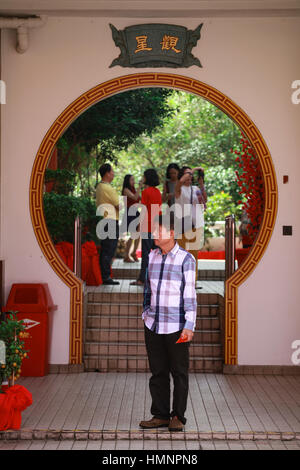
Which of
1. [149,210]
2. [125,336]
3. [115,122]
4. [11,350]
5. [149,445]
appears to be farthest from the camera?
[115,122]

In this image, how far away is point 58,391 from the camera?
18.6ft

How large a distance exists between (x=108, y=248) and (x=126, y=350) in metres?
1.95

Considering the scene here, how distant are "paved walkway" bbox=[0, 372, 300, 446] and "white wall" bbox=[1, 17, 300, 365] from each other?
1.56 feet

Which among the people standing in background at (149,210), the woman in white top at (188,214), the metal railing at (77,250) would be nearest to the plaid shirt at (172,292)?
the metal railing at (77,250)

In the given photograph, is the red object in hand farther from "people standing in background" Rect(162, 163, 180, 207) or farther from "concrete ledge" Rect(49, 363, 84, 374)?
"people standing in background" Rect(162, 163, 180, 207)

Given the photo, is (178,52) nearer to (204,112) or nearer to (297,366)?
(297,366)

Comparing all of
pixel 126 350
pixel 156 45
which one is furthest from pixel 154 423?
pixel 156 45

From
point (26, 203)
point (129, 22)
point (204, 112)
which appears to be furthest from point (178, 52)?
point (204, 112)

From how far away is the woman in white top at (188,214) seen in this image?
746cm

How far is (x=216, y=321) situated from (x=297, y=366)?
3.09 feet

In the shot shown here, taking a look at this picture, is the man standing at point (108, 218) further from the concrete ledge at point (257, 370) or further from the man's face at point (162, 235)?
the man's face at point (162, 235)

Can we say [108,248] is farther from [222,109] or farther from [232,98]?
[232,98]

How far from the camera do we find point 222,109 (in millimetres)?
6430

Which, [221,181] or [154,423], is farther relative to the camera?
[221,181]
